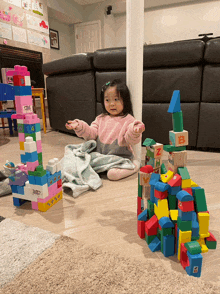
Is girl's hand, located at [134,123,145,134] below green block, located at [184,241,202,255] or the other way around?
the other way around

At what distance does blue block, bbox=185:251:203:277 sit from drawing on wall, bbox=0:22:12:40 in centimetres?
355

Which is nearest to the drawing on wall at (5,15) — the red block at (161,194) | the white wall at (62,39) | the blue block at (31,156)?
the white wall at (62,39)

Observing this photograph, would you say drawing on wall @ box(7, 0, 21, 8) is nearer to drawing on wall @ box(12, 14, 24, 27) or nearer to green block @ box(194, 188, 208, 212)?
drawing on wall @ box(12, 14, 24, 27)

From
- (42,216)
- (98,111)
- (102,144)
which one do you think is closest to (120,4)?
(98,111)

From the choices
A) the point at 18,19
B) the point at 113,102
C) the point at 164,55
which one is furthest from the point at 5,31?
the point at 113,102

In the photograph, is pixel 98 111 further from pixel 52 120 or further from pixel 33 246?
pixel 33 246

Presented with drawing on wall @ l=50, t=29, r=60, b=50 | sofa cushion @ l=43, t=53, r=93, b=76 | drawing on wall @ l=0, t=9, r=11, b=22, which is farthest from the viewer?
drawing on wall @ l=50, t=29, r=60, b=50

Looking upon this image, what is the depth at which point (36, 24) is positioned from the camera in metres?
3.56

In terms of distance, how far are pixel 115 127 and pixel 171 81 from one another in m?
0.54

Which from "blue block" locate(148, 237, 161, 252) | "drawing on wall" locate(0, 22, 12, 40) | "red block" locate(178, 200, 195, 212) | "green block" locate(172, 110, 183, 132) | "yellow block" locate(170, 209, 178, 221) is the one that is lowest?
"blue block" locate(148, 237, 161, 252)

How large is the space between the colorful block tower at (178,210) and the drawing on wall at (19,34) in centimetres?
344

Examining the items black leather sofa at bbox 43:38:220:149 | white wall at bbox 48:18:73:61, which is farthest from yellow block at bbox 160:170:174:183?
white wall at bbox 48:18:73:61

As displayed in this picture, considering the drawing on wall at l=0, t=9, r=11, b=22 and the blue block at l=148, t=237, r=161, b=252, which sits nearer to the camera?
the blue block at l=148, t=237, r=161, b=252

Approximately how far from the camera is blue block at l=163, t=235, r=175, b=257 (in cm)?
54
